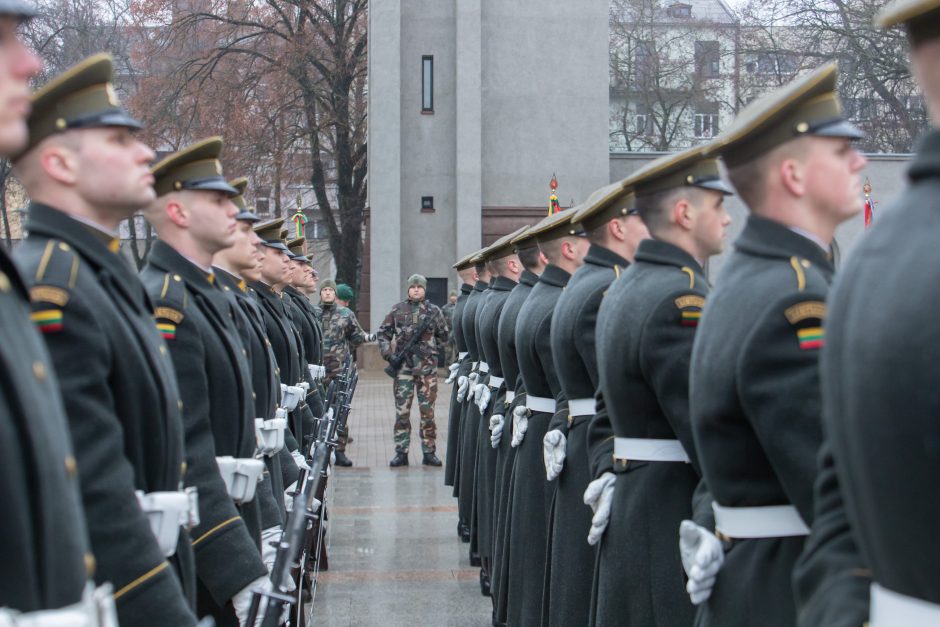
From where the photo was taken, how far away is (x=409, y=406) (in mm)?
14164

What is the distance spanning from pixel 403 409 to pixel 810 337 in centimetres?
1123

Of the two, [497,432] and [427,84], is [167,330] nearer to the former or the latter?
[497,432]

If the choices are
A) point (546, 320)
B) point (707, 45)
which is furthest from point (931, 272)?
point (707, 45)

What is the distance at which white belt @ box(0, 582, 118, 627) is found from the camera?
2.17 metres

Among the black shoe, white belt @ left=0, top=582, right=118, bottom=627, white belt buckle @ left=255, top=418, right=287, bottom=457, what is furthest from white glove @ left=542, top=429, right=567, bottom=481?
white belt @ left=0, top=582, right=118, bottom=627

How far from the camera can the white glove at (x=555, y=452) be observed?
5.53 metres

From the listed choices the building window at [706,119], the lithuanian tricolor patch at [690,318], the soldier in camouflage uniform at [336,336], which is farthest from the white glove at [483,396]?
the building window at [706,119]

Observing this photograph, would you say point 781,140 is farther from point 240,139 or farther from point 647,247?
point 240,139

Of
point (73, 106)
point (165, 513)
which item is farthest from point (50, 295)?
point (165, 513)

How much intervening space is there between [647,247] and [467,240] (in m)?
23.2

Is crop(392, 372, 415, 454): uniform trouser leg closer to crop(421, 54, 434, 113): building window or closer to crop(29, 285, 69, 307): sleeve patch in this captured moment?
crop(29, 285, 69, 307): sleeve patch

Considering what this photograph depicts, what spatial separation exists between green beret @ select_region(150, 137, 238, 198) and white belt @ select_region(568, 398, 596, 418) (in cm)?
166

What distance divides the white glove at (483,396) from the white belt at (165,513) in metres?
5.93

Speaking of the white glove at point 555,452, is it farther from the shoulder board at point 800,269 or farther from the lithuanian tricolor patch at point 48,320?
the lithuanian tricolor patch at point 48,320
